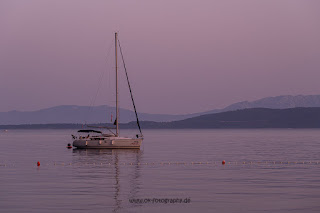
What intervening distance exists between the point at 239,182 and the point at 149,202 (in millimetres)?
12104

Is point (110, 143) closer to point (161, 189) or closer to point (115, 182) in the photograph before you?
point (115, 182)

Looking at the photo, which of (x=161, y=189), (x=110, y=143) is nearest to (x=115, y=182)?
(x=161, y=189)

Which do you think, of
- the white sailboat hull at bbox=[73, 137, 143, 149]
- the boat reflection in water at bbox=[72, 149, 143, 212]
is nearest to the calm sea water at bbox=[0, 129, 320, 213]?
the boat reflection in water at bbox=[72, 149, 143, 212]

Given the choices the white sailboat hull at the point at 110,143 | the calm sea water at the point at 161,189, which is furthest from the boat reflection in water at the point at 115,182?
the white sailboat hull at the point at 110,143

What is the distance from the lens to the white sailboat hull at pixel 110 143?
301 feet

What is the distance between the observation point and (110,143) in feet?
301

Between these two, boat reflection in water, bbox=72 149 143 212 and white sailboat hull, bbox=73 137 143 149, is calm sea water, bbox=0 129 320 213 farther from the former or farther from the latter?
white sailboat hull, bbox=73 137 143 149

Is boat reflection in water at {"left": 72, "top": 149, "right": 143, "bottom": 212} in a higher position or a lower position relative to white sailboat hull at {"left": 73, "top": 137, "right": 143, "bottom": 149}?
lower

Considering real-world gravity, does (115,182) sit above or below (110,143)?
below

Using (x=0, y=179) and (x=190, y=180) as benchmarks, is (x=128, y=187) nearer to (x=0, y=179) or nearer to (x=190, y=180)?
(x=190, y=180)

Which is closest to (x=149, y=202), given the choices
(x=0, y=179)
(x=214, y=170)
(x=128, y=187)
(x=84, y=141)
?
(x=128, y=187)

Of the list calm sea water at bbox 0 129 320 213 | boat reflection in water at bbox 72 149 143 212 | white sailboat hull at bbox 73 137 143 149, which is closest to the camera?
calm sea water at bbox 0 129 320 213

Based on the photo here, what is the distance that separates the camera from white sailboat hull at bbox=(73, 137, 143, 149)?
91.8 meters

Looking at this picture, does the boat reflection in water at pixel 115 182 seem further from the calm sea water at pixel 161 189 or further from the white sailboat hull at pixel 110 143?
the white sailboat hull at pixel 110 143
